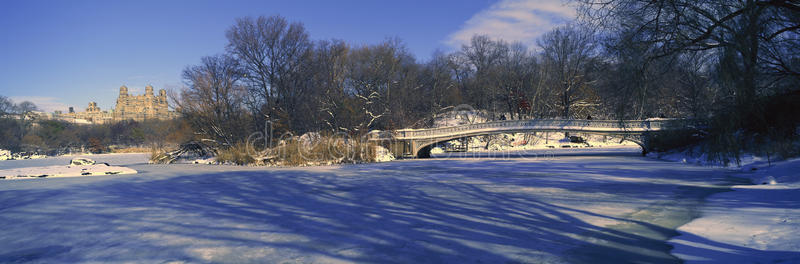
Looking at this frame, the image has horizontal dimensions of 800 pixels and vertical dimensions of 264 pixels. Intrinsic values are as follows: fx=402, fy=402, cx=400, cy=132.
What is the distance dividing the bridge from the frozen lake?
14374mm

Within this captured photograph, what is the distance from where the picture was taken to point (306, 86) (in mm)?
28844

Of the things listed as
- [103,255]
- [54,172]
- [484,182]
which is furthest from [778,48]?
[54,172]

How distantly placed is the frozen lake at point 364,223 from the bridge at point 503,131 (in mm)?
14374

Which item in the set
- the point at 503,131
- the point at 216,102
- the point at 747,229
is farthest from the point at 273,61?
the point at 747,229

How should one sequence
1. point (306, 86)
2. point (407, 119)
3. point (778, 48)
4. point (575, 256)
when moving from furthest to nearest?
point (407, 119) → point (306, 86) → point (778, 48) → point (575, 256)

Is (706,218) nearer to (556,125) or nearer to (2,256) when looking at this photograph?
(2,256)

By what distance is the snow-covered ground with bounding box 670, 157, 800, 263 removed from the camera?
3.89 m

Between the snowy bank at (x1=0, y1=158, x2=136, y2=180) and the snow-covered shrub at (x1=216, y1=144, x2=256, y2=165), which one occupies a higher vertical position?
the snow-covered shrub at (x1=216, y1=144, x2=256, y2=165)

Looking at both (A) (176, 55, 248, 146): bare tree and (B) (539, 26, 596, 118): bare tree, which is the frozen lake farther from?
(B) (539, 26, 596, 118): bare tree

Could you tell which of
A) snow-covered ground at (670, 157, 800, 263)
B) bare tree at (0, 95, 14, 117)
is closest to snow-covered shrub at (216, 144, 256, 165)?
snow-covered ground at (670, 157, 800, 263)

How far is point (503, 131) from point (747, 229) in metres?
21.7

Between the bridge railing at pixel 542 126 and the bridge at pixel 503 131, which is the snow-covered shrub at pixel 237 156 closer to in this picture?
the bridge at pixel 503 131

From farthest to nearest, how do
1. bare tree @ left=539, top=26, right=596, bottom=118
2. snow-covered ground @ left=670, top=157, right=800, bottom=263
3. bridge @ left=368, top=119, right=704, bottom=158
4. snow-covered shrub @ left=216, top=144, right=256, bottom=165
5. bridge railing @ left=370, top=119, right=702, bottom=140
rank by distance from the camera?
bare tree @ left=539, top=26, right=596, bottom=118
bridge @ left=368, top=119, right=704, bottom=158
bridge railing @ left=370, top=119, right=702, bottom=140
snow-covered shrub @ left=216, top=144, right=256, bottom=165
snow-covered ground @ left=670, top=157, right=800, bottom=263

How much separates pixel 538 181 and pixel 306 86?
21351 mm
